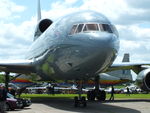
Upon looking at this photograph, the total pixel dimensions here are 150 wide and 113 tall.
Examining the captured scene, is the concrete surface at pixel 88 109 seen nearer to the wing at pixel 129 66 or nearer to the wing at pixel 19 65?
the wing at pixel 19 65

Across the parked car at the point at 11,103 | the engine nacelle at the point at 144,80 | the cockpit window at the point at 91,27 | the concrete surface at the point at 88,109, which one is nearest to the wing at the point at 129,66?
the engine nacelle at the point at 144,80

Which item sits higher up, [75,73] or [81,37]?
[81,37]

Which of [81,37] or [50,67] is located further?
[50,67]

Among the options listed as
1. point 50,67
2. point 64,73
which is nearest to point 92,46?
point 64,73

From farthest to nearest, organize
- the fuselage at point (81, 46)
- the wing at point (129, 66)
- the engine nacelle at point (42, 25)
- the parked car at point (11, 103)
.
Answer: the engine nacelle at point (42, 25), the wing at point (129, 66), the parked car at point (11, 103), the fuselage at point (81, 46)

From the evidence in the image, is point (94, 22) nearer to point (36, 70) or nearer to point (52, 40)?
point (52, 40)

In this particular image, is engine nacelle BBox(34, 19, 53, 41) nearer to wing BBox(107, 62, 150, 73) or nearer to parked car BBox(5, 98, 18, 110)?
wing BBox(107, 62, 150, 73)

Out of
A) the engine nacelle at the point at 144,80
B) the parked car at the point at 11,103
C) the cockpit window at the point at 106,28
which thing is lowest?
the parked car at the point at 11,103

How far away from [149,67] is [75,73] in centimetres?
947

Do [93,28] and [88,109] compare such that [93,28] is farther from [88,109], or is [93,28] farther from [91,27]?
[88,109]

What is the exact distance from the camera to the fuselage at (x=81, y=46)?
16141 mm

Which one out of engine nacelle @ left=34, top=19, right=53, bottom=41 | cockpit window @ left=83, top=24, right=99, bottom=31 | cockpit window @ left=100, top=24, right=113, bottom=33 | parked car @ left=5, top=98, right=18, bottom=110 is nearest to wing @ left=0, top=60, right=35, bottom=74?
parked car @ left=5, top=98, right=18, bottom=110

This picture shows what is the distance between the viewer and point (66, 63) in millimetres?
17953

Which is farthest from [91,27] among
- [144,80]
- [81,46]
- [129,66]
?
[129,66]
